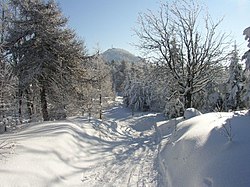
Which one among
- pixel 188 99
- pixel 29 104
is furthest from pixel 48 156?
pixel 188 99

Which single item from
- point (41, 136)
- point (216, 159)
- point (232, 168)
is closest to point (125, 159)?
point (41, 136)

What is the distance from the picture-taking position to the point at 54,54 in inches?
766

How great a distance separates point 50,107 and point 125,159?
41.8 ft

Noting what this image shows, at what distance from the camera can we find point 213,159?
6598 mm

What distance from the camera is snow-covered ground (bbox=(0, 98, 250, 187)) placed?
248 inches

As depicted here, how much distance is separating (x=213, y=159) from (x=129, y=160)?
5674 millimetres

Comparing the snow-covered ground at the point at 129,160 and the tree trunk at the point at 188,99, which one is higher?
the tree trunk at the point at 188,99

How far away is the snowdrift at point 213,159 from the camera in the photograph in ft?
18.4

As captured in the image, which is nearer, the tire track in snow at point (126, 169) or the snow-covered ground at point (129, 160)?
the snow-covered ground at point (129, 160)

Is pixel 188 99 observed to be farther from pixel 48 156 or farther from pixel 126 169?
pixel 48 156

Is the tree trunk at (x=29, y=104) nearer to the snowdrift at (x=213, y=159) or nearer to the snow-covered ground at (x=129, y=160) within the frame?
the snow-covered ground at (x=129, y=160)

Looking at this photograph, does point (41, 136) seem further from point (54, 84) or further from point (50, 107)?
point (50, 107)

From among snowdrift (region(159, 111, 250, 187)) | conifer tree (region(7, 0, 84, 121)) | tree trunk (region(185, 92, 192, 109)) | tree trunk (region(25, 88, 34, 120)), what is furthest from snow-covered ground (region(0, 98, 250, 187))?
tree trunk (region(185, 92, 192, 109))

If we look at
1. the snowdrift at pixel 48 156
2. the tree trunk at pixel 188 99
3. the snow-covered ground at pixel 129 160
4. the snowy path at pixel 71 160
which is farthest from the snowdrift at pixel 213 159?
the tree trunk at pixel 188 99
